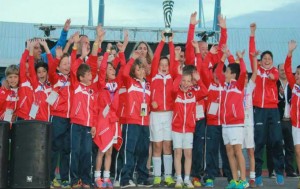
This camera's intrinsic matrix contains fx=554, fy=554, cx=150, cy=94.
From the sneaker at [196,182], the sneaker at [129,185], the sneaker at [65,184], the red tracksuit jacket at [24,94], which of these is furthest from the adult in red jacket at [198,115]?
the red tracksuit jacket at [24,94]

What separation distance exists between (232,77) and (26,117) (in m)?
3.22

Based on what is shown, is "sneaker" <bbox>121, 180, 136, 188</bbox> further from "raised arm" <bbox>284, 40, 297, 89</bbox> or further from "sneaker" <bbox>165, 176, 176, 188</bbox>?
"raised arm" <bbox>284, 40, 297, 89</bbox>

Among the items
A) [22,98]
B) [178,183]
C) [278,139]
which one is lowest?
[178,183]

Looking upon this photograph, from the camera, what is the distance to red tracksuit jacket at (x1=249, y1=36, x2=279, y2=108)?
9172 millimetres

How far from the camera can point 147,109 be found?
28.0 feet

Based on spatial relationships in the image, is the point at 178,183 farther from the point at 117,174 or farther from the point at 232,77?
the point at 232,77

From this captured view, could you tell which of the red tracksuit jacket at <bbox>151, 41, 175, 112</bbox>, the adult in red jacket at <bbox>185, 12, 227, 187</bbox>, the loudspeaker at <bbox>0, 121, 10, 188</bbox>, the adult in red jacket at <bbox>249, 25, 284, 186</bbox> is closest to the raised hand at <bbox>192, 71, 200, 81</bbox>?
the adult in red jacket at <bbox>185, 12, 227, 187</bbox>

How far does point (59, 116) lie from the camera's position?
27.3 ft

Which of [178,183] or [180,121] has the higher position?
[180,121]

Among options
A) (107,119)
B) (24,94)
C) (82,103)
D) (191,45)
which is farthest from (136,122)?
(24,94)

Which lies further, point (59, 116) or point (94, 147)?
point (94, 147)

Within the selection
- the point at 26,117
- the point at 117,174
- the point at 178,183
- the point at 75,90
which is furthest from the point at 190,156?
the point at 26,117

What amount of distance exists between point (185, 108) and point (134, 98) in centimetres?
81

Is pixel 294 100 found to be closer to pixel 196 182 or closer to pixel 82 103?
pixel 196 182
